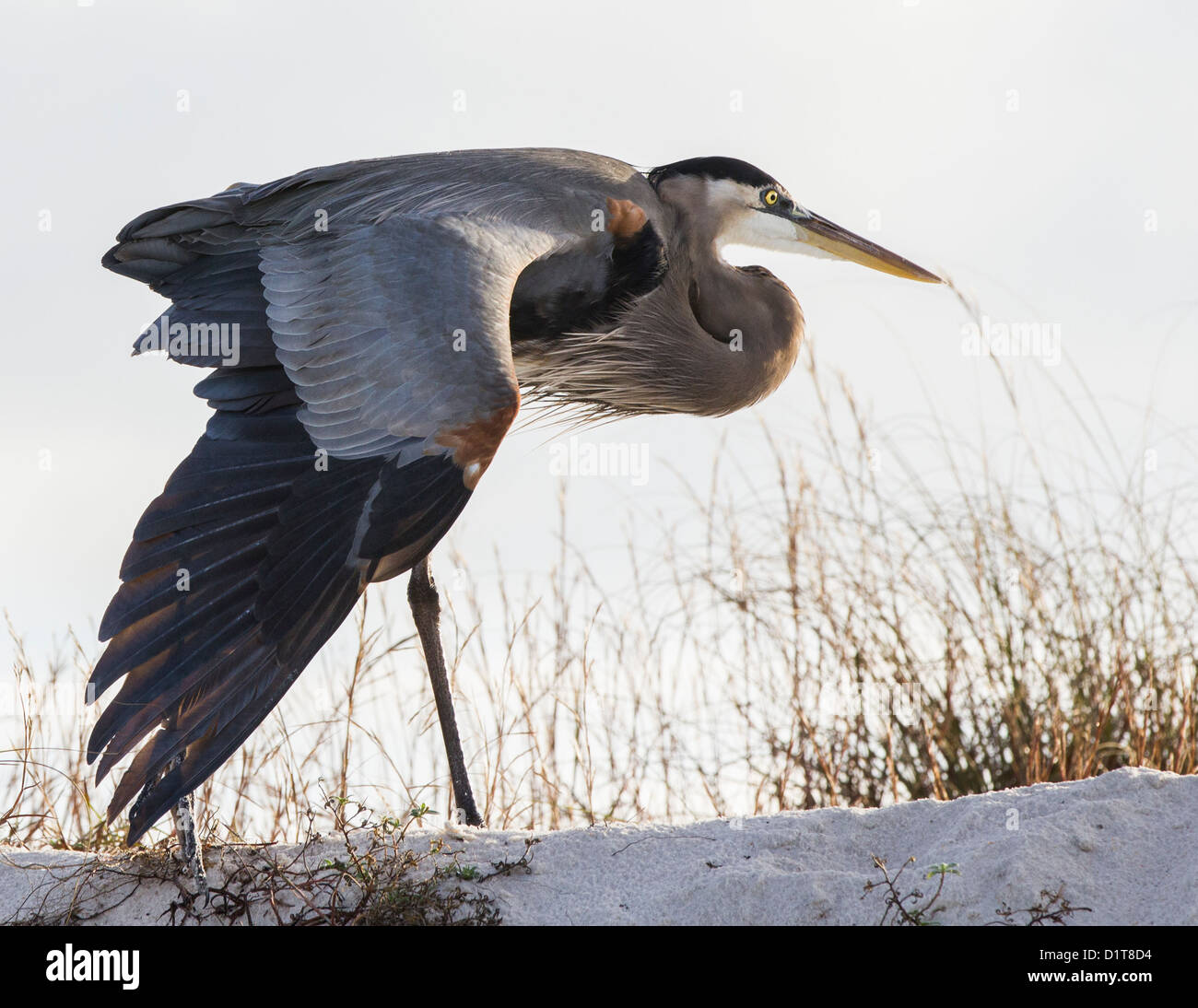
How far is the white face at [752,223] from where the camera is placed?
5570mm

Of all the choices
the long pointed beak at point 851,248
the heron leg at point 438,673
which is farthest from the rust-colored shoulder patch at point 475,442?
the long pointed beak at point 851,248

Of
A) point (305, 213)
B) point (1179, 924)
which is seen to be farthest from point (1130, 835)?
point (305, 213)

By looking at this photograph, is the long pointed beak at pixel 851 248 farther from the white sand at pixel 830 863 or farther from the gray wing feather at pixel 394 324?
the white sand at pixel 830 863

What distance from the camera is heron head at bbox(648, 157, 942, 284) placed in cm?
554

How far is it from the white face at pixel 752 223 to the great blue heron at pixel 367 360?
0.01m

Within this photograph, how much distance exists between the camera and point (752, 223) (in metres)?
5.73

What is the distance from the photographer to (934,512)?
21.1 feet

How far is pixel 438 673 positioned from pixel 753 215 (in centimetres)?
222

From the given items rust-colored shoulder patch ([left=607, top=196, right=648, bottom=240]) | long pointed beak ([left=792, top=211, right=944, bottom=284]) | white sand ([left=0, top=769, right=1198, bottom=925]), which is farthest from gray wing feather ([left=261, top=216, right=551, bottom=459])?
long pointed beak ([left=792, top=211, right=944, bottom=284])

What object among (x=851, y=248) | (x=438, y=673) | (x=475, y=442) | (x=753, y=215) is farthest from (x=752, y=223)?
(x=475, y=442)

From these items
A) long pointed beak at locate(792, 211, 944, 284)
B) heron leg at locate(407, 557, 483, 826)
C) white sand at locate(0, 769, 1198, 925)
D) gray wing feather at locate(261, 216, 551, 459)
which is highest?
long pointed beak at locate(792, 211, 944, 284)

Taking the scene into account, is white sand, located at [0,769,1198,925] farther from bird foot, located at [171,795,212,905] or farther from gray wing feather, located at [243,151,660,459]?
gray wing feather, located at [243,151,660,459]

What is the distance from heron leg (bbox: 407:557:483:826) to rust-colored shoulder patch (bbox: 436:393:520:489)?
1093 millimetres
